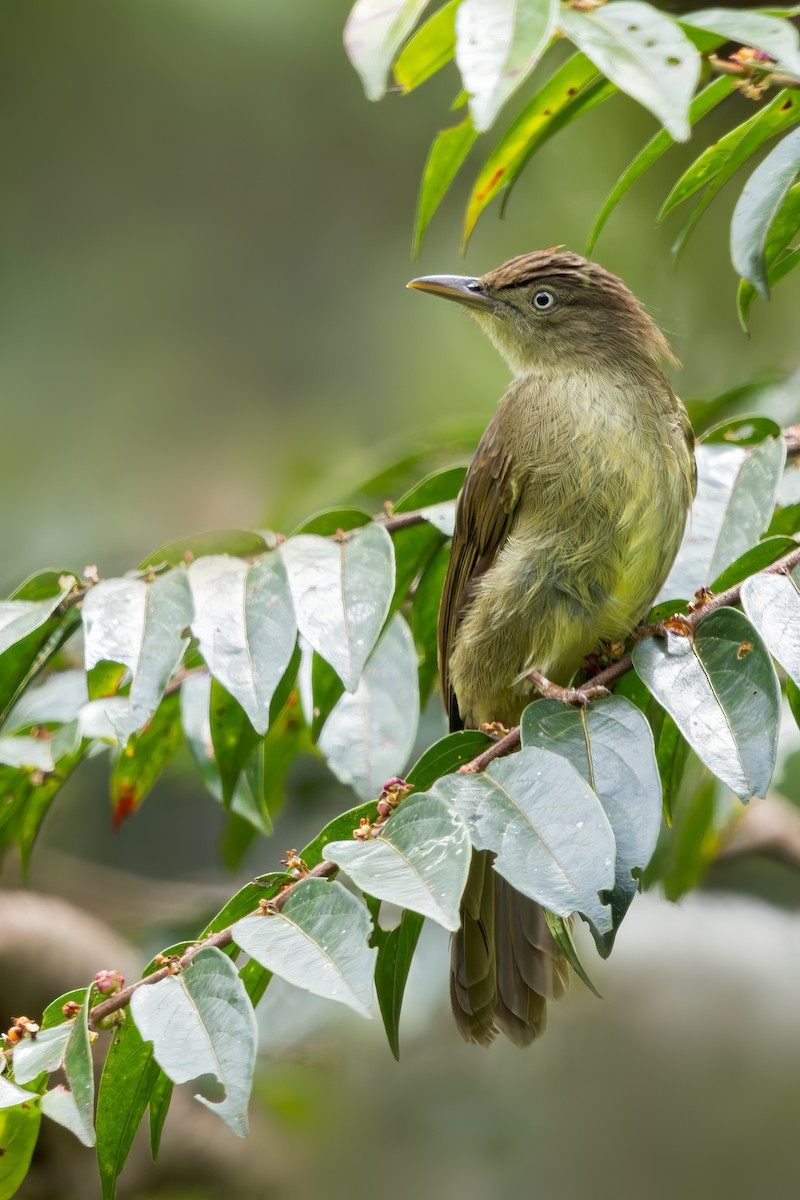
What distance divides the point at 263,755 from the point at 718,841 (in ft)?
4.57

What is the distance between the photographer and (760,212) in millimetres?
2141

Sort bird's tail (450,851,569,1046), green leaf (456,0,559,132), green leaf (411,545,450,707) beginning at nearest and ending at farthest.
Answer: green leaf (456,0,559,132) → bird's tail (450,851,569,1046) → green leaf (411,545,450,707)

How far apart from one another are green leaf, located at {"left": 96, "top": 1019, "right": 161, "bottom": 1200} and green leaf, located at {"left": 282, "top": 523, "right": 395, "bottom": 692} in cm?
64

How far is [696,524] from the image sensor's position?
2896 mm

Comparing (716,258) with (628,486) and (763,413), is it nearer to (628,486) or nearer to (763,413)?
(763,413)

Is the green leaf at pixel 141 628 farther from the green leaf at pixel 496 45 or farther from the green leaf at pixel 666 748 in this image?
the green leaf at pixel 496 45

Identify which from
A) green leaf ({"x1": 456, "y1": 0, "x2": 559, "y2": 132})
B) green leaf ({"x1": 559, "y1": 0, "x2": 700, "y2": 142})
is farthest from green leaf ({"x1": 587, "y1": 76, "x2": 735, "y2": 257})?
green leaf ({"x1": 456, "y1": 0, "x2": 559, "y2": 132})

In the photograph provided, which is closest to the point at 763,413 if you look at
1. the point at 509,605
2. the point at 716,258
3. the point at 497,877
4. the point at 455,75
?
the point at 509,605

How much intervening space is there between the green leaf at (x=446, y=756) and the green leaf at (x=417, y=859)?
0.29 metres

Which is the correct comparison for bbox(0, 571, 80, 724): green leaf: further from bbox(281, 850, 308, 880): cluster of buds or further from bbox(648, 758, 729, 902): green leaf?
bbox(648, 758, 729, 902): green leaf

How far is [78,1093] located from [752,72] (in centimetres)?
197

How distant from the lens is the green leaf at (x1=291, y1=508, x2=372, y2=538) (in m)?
2.71

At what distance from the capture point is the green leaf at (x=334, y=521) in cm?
271

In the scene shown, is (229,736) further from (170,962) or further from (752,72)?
(752,72)
